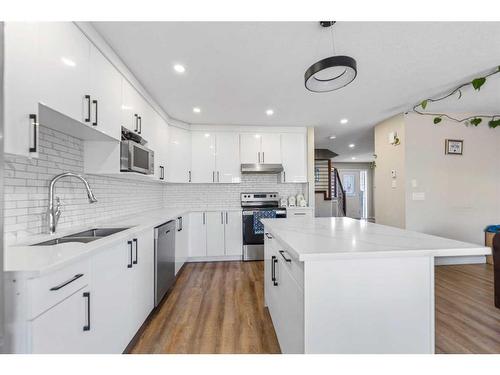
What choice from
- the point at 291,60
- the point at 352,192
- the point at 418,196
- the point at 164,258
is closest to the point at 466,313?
the point at 418,196

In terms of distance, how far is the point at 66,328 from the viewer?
1.00m

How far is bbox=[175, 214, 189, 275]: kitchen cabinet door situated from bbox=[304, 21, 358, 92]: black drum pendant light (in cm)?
243

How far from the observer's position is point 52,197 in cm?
149

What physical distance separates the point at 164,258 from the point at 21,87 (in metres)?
1.83

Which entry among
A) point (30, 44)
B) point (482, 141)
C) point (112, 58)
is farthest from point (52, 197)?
point (482, 141)

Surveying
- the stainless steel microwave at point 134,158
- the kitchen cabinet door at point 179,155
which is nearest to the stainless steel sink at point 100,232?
the stainless steel microwave at point 134,158

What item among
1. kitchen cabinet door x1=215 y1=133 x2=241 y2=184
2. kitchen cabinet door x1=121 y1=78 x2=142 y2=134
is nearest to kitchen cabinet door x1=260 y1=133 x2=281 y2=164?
kitchen cabinet door x1=215 y1=133 x2=241 y2=184

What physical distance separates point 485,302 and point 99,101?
4.17 metres

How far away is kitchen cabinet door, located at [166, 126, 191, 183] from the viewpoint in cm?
369

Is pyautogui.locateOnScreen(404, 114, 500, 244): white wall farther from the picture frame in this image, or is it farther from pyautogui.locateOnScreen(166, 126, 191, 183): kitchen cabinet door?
pyautogui.locateOnScreen(166, 126, 191, 183): kitchen cabinet door

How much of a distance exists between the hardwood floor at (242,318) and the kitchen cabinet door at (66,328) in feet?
2.27

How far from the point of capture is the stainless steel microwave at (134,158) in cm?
199

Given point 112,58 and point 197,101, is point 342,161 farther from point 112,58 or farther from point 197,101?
point 112,58

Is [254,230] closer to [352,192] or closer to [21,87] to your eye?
[21,87]
